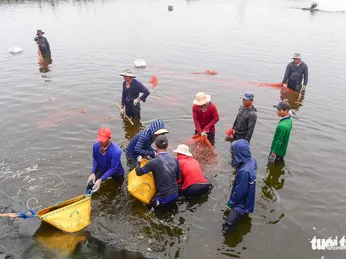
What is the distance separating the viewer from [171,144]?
392 inches

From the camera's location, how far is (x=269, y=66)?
2002 centimetres

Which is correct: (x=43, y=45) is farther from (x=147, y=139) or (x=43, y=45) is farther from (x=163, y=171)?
(x=163, y=171)

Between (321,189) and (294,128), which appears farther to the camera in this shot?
(294,128)

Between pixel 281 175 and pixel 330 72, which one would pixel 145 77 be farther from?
pixel 330 72

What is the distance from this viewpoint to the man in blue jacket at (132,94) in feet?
32.2

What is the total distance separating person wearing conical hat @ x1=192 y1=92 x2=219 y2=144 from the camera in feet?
27.9

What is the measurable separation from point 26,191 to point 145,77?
11034mm

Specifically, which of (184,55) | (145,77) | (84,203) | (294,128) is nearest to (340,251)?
(84,203)

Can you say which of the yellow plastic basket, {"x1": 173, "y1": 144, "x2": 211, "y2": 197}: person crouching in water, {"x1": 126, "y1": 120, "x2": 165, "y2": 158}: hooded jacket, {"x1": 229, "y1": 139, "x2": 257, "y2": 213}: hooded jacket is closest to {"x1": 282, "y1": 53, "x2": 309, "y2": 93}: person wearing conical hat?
{"x1": 173, "y1": 144, "x2": 211, "y2": 197}: person crouching in water

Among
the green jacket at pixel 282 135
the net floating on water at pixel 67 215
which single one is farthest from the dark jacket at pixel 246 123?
the net floating on water at pixel 67 215

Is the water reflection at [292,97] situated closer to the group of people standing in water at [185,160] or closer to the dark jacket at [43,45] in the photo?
the group of people standing in water at [185,160]

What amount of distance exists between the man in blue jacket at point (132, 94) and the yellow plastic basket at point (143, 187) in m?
4.39

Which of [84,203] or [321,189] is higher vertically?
[84,203]

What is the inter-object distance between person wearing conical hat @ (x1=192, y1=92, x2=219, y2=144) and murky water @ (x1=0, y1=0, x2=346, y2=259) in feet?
3.45
